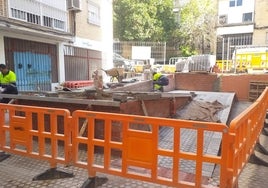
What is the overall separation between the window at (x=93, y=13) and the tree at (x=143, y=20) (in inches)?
472

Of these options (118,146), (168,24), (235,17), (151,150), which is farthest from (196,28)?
(151,150)

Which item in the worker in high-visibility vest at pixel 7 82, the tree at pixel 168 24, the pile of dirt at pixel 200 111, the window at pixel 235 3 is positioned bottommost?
the pile of dirt at pixel 200 111

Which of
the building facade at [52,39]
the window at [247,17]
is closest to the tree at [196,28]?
the window at [247,17]

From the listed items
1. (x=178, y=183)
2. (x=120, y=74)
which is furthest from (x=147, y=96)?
(x=120, y=74)

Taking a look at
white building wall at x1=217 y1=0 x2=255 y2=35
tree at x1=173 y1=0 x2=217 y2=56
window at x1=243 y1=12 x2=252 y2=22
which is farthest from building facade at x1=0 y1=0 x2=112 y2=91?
window at x1=243 y1=12 x2=252 y2=22

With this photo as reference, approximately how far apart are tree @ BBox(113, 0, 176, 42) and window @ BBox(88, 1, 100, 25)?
1199 centimetres

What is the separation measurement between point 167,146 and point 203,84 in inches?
392

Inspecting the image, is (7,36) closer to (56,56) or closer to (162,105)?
(56,56)

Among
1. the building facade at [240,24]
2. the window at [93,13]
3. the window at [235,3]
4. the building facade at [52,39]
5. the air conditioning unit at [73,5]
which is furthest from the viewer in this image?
the window at [235,3]

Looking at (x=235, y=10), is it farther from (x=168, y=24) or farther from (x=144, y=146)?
(x=144, y=146)

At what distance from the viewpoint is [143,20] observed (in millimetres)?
31016

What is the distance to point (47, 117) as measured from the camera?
575 centimetres

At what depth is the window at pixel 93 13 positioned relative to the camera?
1853 centimetres

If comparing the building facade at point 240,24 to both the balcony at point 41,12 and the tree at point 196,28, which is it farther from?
the balcony at point 41,12
